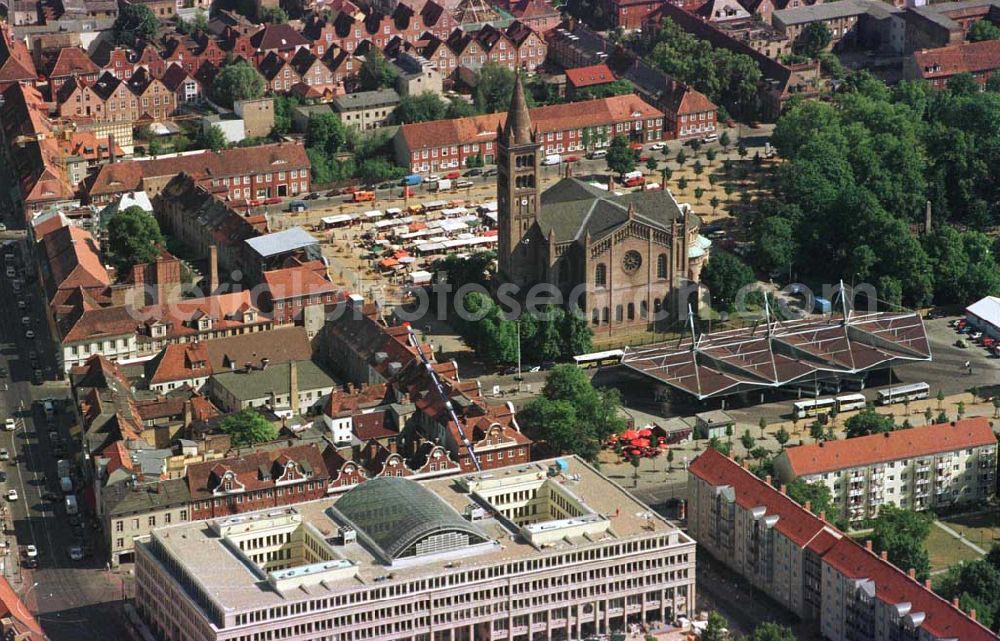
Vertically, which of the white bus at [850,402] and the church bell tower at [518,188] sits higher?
the church bell tower at [518,188]

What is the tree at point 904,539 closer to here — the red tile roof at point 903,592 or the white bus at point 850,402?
the red tile roof at point 903,592

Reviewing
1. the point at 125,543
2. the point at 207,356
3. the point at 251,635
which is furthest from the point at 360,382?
the point at 251,635

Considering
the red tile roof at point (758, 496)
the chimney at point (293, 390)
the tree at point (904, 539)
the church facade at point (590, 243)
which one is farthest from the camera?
the church facade at point (590, 243)

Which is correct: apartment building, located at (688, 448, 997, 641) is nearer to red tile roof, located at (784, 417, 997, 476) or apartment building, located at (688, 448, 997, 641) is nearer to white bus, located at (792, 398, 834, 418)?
red tile roof, located at (784, 417, 997, 476)

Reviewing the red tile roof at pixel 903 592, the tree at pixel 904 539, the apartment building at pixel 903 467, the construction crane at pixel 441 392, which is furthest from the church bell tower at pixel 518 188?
the red tile roof at pixel 903 592

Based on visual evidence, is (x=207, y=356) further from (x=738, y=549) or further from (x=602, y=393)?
(x=738, y=549)

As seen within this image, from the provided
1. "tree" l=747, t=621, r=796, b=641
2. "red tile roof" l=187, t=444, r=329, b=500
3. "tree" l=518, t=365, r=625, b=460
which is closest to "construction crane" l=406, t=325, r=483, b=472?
"tree" l=518, t=365, r=625, b=460
